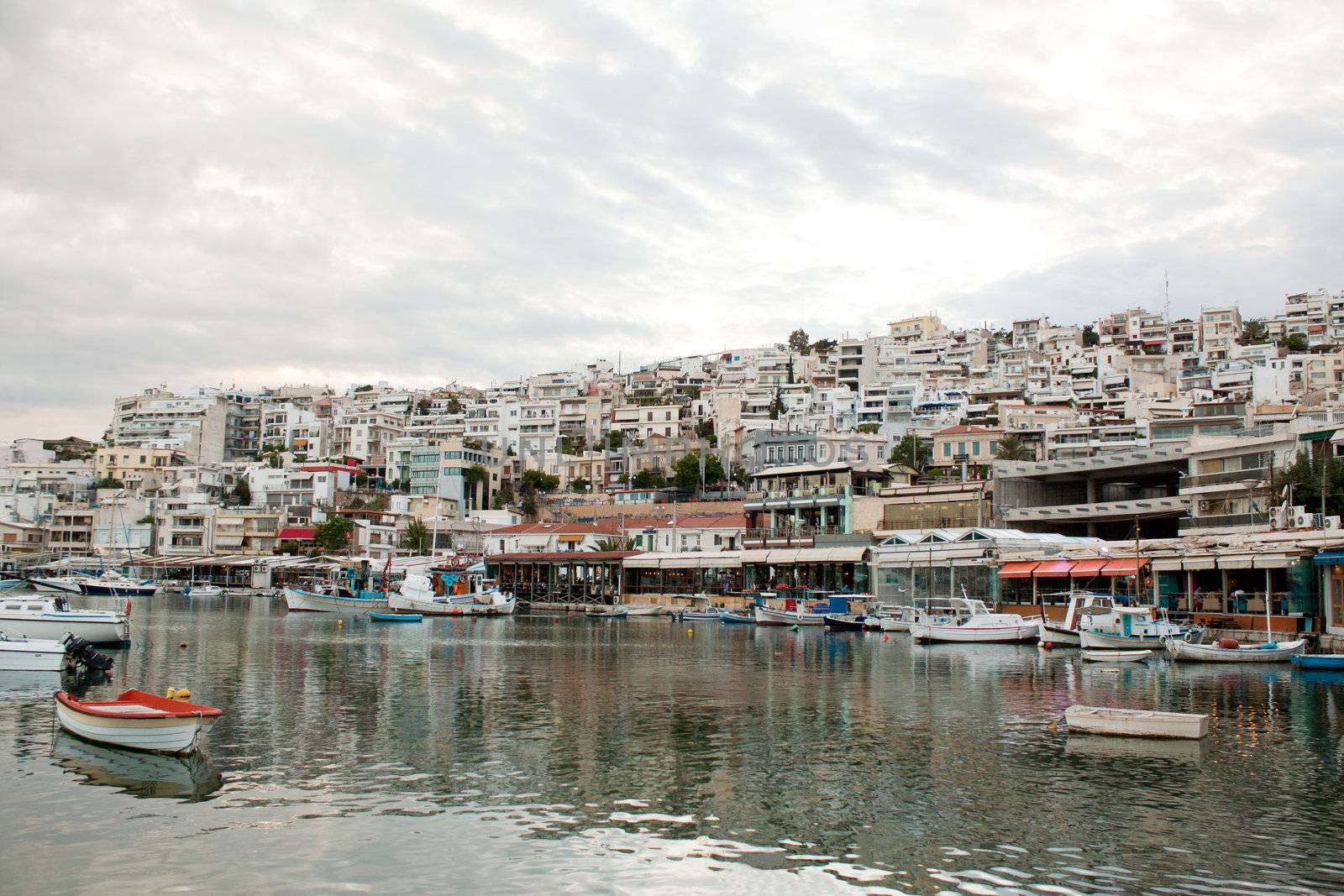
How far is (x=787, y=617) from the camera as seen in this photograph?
64.9 m

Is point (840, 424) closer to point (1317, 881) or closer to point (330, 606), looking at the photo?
point (330, 606)

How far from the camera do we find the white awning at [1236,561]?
43263 millimetres

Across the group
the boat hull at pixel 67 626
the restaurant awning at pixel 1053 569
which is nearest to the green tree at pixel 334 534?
the boat hull at pixel 67 626

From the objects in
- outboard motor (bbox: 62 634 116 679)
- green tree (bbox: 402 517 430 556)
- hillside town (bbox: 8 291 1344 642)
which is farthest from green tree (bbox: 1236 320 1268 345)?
outboard motor (bbox: 62 634 116 679)

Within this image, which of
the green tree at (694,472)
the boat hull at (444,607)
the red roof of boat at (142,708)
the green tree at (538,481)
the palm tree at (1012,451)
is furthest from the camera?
the green tree at (538,481)

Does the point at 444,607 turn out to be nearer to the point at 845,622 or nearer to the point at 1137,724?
the point at 845,622

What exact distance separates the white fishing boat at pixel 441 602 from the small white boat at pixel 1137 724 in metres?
58.6

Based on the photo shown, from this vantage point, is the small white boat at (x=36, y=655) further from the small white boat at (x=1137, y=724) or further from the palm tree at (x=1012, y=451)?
the palm tree at (x=1012, y=451)

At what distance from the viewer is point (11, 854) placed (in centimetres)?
1400

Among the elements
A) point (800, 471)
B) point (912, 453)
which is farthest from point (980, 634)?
point (912, 453)

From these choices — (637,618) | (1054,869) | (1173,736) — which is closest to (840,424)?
(637,618)

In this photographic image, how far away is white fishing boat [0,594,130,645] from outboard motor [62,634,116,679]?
564 cm

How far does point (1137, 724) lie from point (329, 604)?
216ft

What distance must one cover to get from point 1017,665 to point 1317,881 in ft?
88.8
